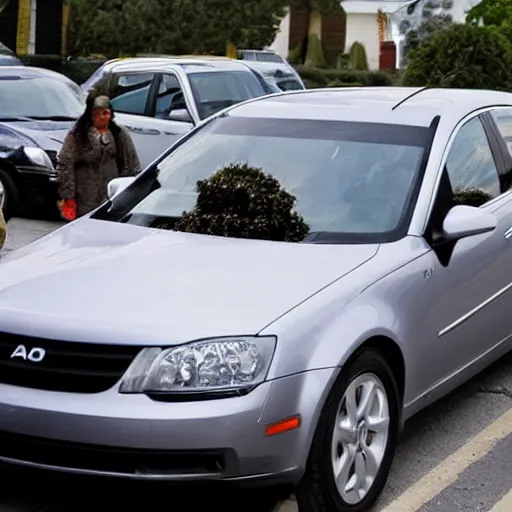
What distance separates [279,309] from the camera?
14.0 feet

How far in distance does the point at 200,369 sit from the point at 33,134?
817 centimetres

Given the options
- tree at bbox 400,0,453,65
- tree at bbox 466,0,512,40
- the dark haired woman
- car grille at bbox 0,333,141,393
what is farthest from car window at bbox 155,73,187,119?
tree at bbox 400,0,453,65

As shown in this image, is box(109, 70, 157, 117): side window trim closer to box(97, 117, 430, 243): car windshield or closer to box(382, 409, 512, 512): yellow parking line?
box(97, 117, 430, 243): car windshield

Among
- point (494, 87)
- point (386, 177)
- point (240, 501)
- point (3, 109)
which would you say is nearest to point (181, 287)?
point (240, 501)

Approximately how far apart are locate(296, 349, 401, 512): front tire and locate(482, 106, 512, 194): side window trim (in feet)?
5.76

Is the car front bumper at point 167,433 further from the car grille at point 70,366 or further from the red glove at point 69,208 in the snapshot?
the red glove at point 69,208

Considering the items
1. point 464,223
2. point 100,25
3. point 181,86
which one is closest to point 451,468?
point 464,223

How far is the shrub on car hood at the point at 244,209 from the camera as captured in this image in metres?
5.12

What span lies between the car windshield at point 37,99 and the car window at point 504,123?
6.97 meters

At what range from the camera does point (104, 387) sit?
4082 mm

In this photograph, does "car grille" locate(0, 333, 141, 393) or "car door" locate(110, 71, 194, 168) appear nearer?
"car grille" locate(0, 333, 141, 393)

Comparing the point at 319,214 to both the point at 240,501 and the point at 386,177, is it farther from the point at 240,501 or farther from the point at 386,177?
the point at 240,501

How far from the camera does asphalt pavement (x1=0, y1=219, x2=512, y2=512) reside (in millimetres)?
4684

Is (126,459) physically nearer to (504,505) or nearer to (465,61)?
(504,505)
